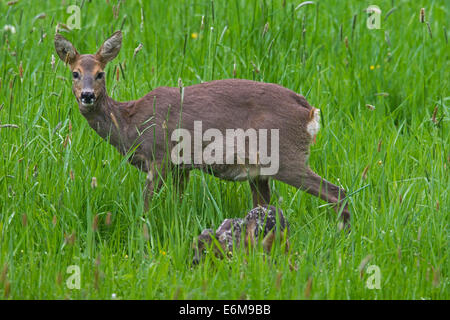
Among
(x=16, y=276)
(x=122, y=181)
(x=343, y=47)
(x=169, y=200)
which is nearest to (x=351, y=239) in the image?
(x=169, y=200)

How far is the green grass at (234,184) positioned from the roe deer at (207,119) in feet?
0.41

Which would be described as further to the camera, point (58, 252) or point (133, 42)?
point (133, 42)

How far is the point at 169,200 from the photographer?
4.11 m

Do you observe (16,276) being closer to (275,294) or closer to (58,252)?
(58,252)

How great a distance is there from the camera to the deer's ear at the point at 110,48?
474cm

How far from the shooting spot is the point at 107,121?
473 centimetres

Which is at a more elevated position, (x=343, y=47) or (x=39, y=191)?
(x=343, y=47)

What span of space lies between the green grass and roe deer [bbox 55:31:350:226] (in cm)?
13

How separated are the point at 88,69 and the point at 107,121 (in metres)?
0.36

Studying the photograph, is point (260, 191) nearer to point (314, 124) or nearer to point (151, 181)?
point (314, 124)

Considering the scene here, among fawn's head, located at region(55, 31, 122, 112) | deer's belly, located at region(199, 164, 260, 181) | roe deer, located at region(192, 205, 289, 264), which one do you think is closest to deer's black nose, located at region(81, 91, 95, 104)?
fawn's head, located at region(55, 31, 122, 112)

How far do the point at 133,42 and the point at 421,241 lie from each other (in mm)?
3245

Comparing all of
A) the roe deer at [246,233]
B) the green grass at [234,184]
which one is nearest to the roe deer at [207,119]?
the green grass at [234,184]

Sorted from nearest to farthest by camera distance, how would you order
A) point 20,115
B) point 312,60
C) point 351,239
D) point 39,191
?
point 351,239 < point 39,191 < point 20,115 < point 312,60
